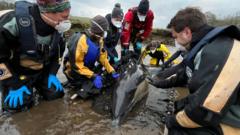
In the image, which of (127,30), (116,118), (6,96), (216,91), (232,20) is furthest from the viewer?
Answer: (232,20)

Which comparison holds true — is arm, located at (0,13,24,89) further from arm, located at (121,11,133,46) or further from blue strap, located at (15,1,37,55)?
arm, located at (121,11,133,46)

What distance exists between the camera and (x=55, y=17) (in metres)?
5.19

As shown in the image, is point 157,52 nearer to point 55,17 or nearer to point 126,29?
point 126,29

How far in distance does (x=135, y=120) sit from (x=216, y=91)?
2526 mm

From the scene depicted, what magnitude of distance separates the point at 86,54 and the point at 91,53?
0.13 meters

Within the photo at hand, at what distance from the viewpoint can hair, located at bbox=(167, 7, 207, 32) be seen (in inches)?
141

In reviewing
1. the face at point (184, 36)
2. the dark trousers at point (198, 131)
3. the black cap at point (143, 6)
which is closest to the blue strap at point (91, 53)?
the face at point (184, 36)

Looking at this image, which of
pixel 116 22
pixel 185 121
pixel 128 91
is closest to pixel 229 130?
pixel 185 121

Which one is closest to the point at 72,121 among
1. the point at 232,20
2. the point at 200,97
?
the point at 200,97

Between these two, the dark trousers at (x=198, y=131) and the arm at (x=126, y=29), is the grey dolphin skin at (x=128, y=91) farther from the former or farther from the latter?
the arm at (x=126, y=29)

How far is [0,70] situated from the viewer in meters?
5.20

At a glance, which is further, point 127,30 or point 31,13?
point 127,30

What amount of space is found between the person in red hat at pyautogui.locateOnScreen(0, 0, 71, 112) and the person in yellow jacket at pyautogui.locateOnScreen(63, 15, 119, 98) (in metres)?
0.49

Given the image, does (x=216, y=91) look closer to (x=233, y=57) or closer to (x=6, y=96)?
(x=233, y=57)
